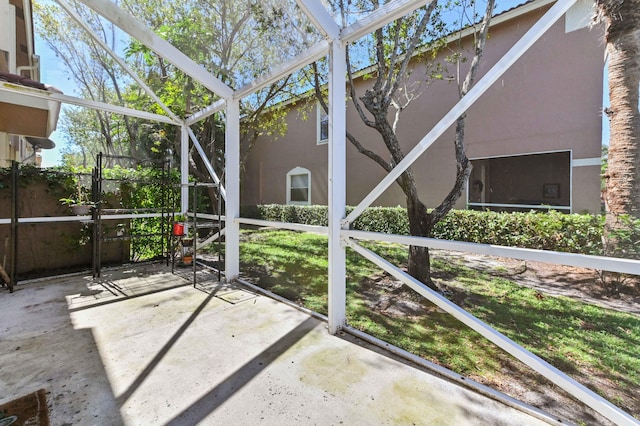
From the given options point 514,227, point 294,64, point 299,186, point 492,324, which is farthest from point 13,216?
point 514,227

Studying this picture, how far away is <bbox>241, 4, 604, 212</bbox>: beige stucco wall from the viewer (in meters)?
5.39

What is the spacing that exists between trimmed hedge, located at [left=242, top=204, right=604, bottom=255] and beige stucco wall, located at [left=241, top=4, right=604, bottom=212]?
785 mm

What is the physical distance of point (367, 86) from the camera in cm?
849

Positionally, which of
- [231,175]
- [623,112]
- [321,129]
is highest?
[321,129]

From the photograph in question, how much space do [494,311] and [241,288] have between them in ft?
10.7

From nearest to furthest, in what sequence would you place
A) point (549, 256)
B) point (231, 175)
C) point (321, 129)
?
1. point (549, 256)
2. point (231, 175)
3. point (321, 129)

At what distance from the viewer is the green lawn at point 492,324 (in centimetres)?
241

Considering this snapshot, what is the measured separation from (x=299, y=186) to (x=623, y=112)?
8.53 meters

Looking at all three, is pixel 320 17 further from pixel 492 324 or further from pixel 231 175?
pixel 492 324

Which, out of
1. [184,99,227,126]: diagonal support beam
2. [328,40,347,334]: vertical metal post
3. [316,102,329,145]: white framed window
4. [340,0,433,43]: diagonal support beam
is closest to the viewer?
[340,0,433,43]: diagonal support beam

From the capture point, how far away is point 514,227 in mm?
5531

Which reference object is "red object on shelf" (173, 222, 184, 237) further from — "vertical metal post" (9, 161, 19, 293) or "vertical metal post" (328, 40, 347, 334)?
"vertical metal post" (328, 40, 347, 334)

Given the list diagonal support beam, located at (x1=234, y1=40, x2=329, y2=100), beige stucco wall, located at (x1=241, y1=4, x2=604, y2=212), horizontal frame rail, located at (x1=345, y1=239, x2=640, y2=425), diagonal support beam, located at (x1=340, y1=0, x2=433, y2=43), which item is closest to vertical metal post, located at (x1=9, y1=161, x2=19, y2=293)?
diagonal support beam, located at (x1=234, y1=40, x2=329, y2=100)

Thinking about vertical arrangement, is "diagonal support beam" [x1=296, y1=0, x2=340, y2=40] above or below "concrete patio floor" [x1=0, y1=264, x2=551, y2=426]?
above
